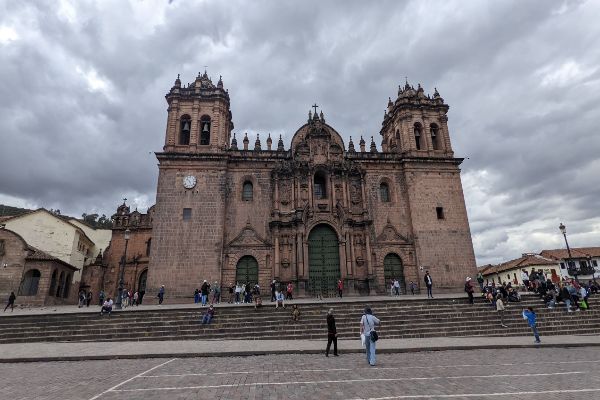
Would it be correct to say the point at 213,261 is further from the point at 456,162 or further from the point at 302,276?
the point at 456,162

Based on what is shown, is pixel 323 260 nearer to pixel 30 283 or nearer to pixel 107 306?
pixel 107 306

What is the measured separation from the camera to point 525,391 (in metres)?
6.46

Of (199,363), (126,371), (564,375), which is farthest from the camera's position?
(199,363)

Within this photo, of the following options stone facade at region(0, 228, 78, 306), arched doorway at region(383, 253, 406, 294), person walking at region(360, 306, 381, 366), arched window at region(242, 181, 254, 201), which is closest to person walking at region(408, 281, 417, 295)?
arched doorway at region(383, 253, 406, 294)

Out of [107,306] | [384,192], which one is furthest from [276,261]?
[107,306]

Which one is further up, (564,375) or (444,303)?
(444,303)

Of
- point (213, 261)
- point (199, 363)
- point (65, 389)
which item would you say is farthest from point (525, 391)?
point (213, 261)

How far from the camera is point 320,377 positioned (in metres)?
7.91

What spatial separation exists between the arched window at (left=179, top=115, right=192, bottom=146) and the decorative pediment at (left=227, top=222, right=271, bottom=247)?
28.5 feet

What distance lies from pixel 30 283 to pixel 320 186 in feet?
79.2

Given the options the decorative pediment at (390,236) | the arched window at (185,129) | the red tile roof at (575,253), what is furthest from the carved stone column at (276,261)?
the red tile roof at (575,253)

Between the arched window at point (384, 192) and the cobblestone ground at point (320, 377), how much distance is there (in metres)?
17.5

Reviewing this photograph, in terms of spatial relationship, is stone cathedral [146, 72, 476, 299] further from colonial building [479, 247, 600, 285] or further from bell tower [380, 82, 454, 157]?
colonial building [479, 247, 600, 285]

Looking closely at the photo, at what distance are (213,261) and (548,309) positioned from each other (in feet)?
63.6
